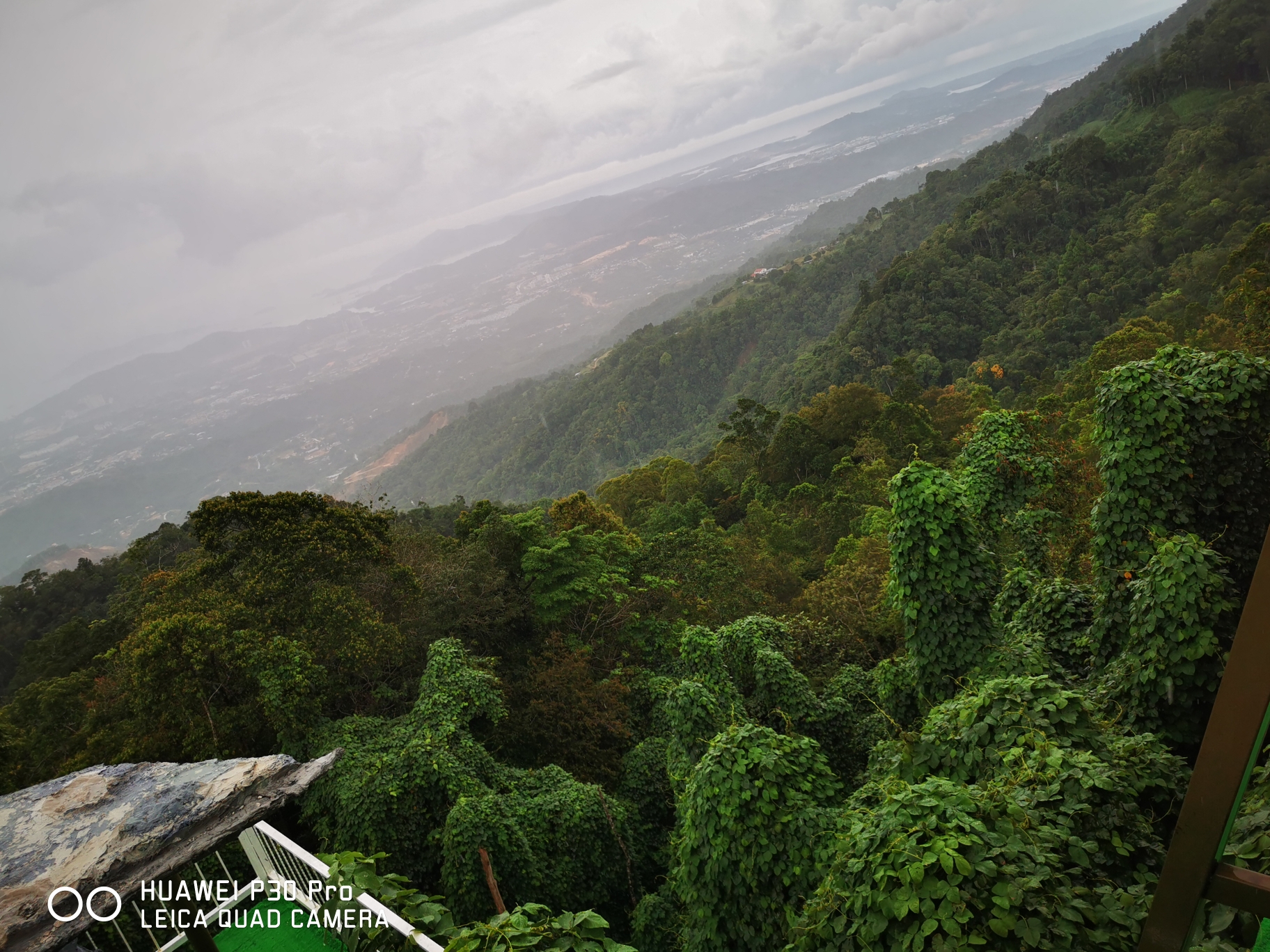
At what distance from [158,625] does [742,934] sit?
8.01 m

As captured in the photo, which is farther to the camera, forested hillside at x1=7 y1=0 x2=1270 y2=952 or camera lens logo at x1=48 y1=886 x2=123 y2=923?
forested hillside at x1=7 y1=0 x2=1270 y2=952

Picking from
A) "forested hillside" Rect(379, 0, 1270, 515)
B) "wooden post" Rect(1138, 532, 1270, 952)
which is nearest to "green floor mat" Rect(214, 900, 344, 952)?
"wooden post" Rect(1138, 532, 1270, 952)

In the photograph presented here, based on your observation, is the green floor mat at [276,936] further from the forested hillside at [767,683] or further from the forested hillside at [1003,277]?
the forested hillside at [1003,277]

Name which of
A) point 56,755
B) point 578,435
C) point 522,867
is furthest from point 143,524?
point 522,867

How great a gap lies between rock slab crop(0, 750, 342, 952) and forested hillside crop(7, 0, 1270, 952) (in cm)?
88

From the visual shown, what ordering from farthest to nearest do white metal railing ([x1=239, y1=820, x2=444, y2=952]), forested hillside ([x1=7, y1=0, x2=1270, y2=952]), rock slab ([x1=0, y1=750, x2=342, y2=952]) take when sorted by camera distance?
white metal railing ([x1=239, y1=820, x2=444, y2=952]), forested hillside ([x1=7, y1=0, x2=1270, y2=952]), rock slab ([x1=0, y1=750, x2=342, y2=952])

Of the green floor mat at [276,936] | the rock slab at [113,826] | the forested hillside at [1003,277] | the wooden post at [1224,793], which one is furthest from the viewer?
the forested hillside at [1003,277]

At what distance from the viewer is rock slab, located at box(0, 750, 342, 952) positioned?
263cm

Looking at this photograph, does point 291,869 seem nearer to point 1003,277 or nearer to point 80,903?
point 80,903

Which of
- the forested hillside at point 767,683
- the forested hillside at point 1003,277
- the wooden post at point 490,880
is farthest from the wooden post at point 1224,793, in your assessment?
the forested hillside at point 1003,277

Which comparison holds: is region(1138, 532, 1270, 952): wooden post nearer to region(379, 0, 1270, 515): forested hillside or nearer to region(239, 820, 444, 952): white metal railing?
region(239, 820, 444, 952): white metal railing

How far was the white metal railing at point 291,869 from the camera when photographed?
138 inches

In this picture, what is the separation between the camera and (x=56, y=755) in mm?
11109

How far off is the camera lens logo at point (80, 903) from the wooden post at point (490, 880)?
10.1ft
